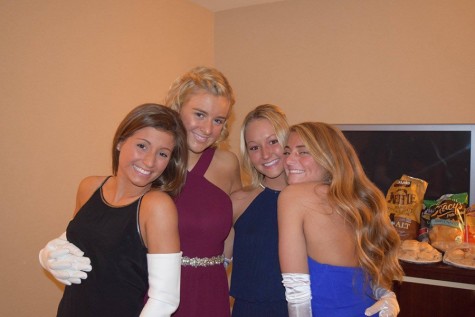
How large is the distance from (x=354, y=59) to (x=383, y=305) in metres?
2.34

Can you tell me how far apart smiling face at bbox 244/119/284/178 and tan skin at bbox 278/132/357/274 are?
1.15 feet

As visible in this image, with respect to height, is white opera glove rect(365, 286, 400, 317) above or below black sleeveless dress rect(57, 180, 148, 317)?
below

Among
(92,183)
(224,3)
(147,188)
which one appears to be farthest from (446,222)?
(224,3)

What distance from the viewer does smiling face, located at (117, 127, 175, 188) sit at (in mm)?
1405

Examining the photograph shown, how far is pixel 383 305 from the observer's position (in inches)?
59.7

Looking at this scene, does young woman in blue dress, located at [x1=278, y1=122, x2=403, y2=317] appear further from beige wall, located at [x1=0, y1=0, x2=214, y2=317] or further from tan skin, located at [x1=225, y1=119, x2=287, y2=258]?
beige wall, located at [x1=0, y1=0, x2=214, y2=317]

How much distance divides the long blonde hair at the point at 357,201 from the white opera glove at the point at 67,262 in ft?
2.77

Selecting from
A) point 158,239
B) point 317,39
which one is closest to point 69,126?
point 158,239

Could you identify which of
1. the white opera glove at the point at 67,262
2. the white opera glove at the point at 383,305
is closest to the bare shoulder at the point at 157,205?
the white opera glove at the point at 67,262

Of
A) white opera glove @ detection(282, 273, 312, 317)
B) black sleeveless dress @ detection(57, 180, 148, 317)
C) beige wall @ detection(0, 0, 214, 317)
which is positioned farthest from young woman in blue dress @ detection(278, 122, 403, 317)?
beige wall @ detection(0, 0, 214, 317)

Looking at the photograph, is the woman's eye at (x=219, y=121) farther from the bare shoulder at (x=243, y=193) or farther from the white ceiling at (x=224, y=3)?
the white ceiling at (x=224, y=3)

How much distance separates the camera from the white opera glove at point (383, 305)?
4.89 ft

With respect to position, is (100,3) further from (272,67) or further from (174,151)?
(174,151)

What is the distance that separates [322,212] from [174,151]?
21.9 inches
